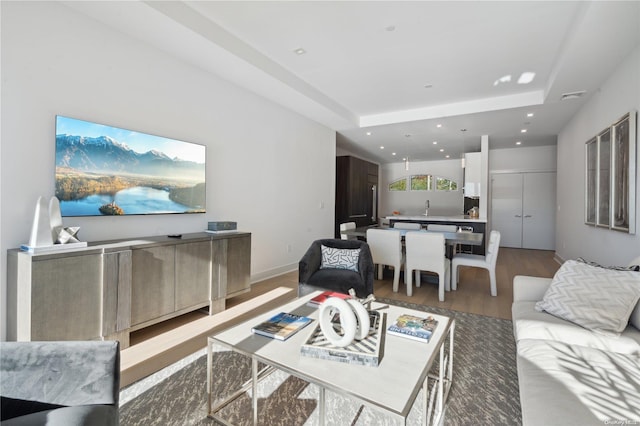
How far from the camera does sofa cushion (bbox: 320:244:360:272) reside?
10.7ft

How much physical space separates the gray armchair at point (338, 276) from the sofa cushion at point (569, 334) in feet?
4.27

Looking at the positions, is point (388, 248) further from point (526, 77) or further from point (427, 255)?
point (526, 77)

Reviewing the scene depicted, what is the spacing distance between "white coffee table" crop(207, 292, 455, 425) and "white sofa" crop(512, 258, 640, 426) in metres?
0.39

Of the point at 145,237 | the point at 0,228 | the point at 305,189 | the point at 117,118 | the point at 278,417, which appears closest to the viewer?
the point at 278,417

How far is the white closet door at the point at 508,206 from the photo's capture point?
7703 mm

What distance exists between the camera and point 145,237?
291 centimetres

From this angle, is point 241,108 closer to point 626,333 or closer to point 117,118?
point 117,118

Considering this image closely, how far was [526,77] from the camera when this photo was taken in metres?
3.83

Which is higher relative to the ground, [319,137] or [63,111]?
[319,137]

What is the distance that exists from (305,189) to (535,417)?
4.52 m

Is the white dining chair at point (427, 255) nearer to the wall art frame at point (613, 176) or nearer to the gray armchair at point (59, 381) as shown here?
the wall art frame at point (613, 176)

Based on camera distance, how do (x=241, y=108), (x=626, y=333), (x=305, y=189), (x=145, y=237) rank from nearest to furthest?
(x=626, y=333)
(x=145, y=237)
(x=241, y=108)
(x=305, y=189)

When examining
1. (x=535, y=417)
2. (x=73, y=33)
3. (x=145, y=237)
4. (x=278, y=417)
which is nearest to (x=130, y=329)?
(x=145, y=237)

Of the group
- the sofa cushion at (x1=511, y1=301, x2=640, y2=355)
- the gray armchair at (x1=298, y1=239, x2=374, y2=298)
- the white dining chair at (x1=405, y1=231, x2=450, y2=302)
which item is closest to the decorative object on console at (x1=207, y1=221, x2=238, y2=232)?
the gray armchair at (x1=298, y1=239, x2=374, y2=298)
